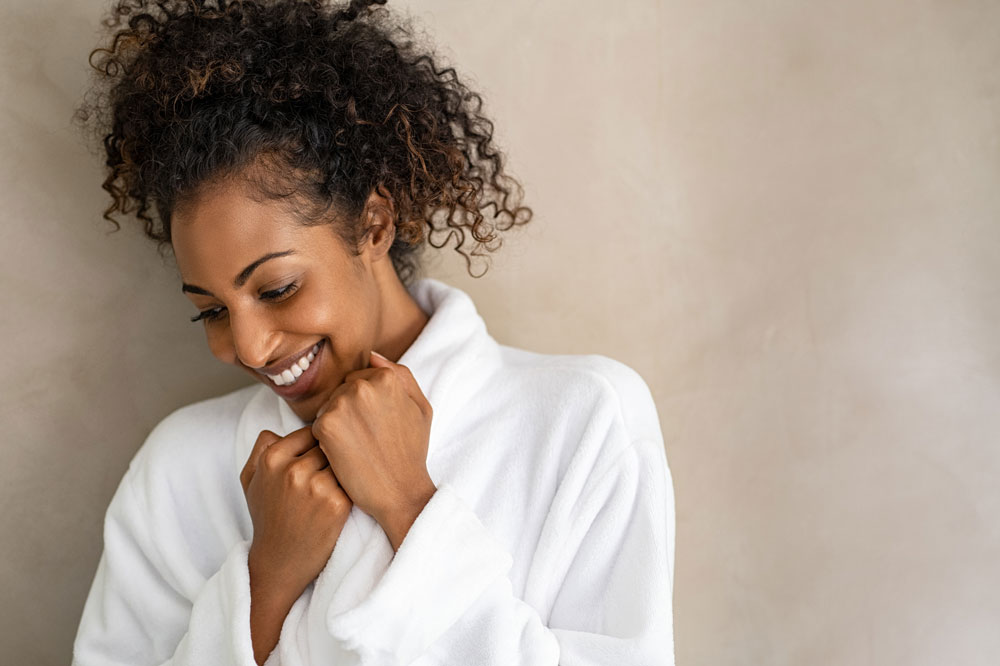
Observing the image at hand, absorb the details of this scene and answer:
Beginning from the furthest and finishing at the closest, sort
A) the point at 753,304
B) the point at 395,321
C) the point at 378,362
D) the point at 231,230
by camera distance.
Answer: the point at 753,304, the point at 395,321, the point at 378,362, the point at 231,230

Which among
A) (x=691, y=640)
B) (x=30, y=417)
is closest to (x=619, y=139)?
(x=691, y=640)

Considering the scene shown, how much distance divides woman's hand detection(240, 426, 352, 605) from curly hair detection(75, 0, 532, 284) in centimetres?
30

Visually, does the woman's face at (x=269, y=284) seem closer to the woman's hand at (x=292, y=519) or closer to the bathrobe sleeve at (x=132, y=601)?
the woman's hand at (x=292, y=519)

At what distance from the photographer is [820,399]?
142 centimetres

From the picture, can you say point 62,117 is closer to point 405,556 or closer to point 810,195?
point 405,556

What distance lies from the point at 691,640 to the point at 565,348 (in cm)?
56

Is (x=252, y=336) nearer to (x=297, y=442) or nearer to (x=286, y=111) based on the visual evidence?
(x=297, y=442)

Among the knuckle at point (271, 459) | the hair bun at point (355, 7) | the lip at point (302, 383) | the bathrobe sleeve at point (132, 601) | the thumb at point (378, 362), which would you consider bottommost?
the bathrobe sleeve at point (132, 601)

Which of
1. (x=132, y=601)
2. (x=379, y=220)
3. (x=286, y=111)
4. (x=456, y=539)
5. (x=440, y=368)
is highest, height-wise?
(x=286, y=111)

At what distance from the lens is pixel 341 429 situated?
1.02m

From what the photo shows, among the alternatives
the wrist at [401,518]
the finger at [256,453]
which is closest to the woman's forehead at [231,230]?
the finger at [256,453]

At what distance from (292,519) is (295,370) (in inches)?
7.6

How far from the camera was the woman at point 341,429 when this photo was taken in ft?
3.28

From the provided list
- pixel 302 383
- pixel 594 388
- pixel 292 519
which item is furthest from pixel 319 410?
pixel 594 388
